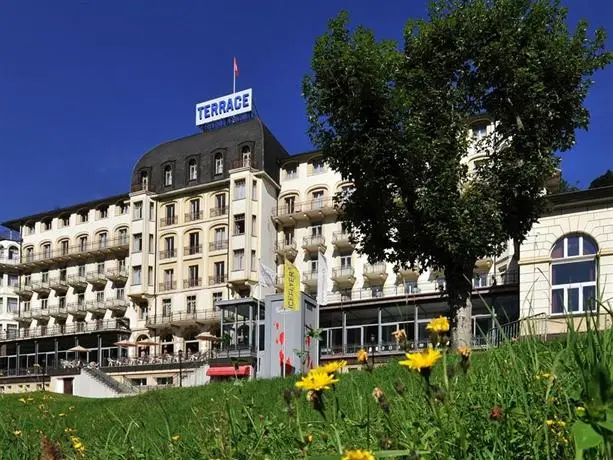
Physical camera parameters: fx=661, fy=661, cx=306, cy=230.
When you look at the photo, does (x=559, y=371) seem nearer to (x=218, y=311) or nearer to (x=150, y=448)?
(x=150, y=448)

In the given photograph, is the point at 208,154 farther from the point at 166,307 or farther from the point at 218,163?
the point at 166,307

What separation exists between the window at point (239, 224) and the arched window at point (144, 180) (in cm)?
1132

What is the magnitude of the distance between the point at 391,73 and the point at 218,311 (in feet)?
130

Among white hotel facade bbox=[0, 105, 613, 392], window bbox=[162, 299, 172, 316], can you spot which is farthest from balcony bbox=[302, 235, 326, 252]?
window bbox=[162, 299, 172, 316]

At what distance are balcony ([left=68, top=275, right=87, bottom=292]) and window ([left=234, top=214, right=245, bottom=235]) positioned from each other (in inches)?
794

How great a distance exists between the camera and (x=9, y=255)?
7988 cm

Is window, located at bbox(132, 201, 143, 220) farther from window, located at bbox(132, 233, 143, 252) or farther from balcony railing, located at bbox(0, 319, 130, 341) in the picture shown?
→ balcony railing, located at bbox(0, 319, 130, 341)

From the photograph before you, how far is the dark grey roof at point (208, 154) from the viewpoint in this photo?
57.6 m

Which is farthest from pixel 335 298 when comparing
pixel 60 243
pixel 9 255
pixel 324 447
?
pixel 324 447

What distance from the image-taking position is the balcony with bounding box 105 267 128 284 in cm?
6359

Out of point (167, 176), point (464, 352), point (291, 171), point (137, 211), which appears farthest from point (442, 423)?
point (137, 211)

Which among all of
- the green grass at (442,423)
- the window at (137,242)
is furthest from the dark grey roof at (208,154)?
the green grass at (442,423)

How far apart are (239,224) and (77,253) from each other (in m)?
21.2

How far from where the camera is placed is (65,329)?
6688 cm
